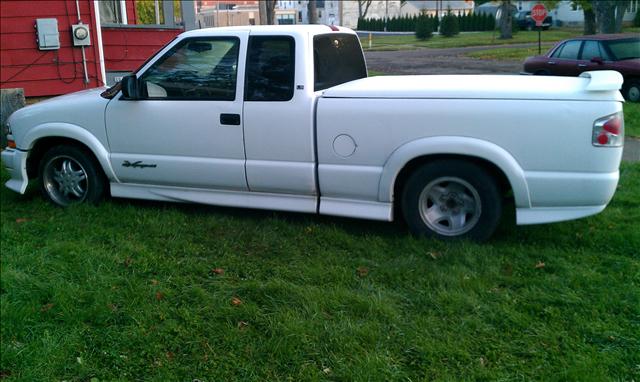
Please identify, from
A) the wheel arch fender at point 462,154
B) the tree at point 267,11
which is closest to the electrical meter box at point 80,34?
the wheel arch fender at point 462,154

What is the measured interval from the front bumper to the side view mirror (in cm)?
135

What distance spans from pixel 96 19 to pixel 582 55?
1067cm

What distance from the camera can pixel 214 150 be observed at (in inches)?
220

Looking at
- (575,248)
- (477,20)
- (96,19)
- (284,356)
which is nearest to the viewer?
(284,356)

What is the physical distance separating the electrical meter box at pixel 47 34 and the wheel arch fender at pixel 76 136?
217 inches

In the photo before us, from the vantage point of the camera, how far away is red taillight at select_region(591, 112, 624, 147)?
4.51 m

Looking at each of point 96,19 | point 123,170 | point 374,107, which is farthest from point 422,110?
point 96,19

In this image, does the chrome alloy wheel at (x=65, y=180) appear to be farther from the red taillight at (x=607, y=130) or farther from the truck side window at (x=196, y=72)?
the red taillight at (x=607, y=130)

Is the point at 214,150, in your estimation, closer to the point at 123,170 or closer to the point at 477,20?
the point at 123,170

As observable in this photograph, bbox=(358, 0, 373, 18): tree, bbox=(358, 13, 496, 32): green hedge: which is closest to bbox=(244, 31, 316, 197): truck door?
bbox=(358, 13, 496, 32): green hedge

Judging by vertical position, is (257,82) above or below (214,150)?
above

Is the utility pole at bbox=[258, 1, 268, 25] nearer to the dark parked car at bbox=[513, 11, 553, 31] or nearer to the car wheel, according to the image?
the car wheel

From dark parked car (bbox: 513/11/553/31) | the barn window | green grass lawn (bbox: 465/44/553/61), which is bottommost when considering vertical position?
green grass lawn (bbox: 465/44/553/61)

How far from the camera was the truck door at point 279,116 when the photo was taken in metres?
5.24
